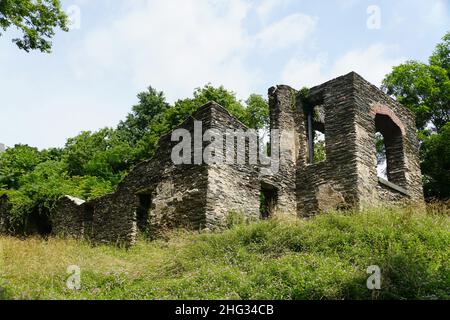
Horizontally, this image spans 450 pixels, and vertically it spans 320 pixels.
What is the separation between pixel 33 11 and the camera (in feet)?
43.3

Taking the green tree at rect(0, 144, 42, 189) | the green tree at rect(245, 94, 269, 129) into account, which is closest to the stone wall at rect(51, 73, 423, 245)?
the green tree at rect(0, 144, 42, 189)

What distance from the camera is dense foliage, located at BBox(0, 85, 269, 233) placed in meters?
17.1

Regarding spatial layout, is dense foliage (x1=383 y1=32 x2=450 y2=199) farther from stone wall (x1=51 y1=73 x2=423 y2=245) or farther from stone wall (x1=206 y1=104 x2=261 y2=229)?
stone wall (x1=206 y1=104 x2=261 y2=229)

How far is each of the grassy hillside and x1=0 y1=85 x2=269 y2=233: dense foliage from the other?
6523 millimetres

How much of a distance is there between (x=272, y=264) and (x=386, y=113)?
873 centimetres

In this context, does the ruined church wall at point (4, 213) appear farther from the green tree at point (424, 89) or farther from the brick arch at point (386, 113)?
the green tree at point (424, 89)

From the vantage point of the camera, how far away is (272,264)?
7.96 m

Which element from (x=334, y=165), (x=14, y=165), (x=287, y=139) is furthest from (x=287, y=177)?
(x=14, y=165)

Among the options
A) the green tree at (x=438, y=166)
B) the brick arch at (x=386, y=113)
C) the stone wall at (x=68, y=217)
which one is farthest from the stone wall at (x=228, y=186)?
the green tree at (x=438, y=166)

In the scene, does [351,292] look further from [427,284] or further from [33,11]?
[33,11]

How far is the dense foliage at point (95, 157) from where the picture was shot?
56.2ft

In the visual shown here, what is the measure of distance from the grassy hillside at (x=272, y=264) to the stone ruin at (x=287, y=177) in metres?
1.54
